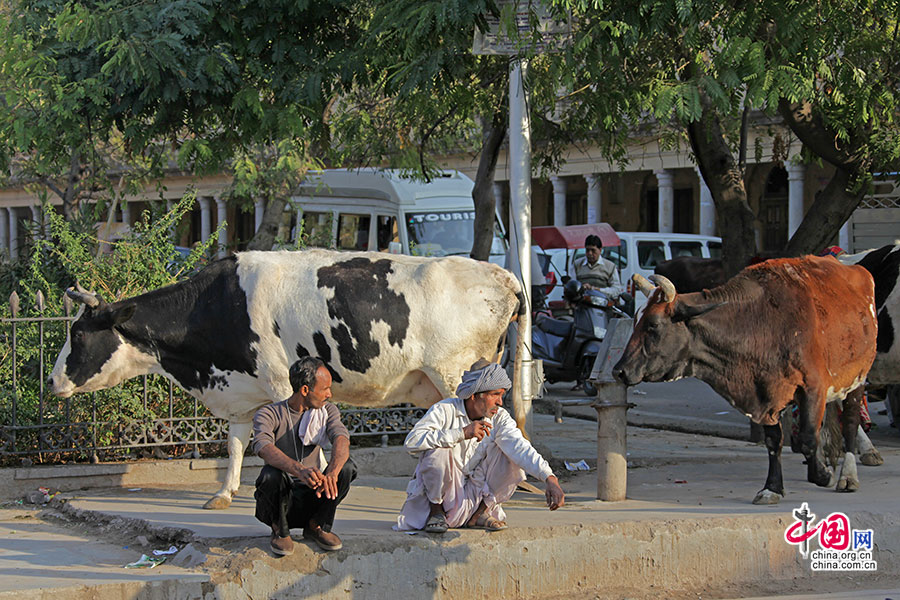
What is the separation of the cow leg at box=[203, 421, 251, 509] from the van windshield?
45.8 feet

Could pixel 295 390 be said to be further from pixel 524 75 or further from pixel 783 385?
pixel 524 75

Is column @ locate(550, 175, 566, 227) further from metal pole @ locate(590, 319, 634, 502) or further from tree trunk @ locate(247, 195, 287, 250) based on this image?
metal pole @ locate(590, 319, 634, 502)

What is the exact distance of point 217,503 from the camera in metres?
7.63

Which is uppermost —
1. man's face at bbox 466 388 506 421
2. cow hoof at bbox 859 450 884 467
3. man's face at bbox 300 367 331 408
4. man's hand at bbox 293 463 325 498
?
man's face at bbox 300 367 331 408

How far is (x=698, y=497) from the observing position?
26.3 ft

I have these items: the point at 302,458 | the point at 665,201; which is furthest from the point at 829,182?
the point at 665,201

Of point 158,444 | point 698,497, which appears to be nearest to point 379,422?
point 158,444

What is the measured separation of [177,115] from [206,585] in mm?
5357

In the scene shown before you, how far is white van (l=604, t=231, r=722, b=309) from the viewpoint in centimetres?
2612

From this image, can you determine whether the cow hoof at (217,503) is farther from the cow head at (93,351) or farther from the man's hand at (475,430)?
the man's hand at (475,430)

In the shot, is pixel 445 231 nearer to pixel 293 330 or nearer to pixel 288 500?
pixel 293 330

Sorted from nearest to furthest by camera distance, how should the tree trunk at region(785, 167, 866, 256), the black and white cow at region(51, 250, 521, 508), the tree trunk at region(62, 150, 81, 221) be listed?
the black and white cow at region(51, 250, 521, 508) < the tree trunk at region(785, 167, 866, 256) < the tree trunk at region(62, 150, 81, 221)

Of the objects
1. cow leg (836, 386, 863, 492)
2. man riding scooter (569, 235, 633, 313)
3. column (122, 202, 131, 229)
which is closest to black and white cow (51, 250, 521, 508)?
cow leg (836, 386, 863, 492)

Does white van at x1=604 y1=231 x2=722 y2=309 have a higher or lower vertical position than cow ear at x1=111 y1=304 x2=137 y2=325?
lower
